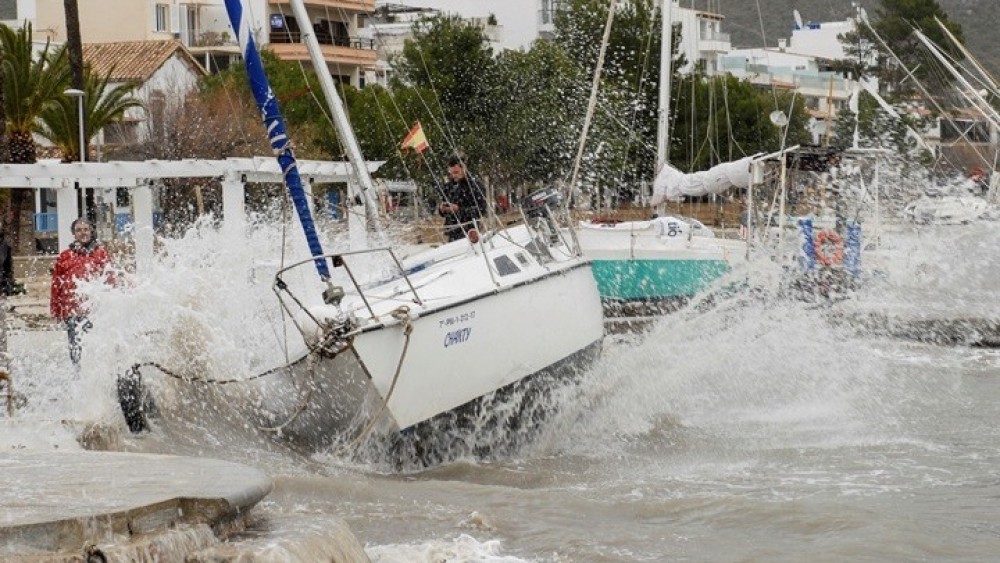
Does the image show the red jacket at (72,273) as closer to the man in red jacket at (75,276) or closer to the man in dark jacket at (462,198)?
the man in red jacket at (75,276)

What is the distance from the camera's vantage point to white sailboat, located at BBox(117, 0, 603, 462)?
12.6 m

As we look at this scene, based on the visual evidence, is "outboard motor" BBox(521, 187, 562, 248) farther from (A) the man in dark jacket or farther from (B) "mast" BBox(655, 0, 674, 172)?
(B) "mast" BBox(655, 0, 674, 172)

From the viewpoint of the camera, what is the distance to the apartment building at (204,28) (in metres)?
74.8

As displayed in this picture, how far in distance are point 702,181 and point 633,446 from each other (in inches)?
535

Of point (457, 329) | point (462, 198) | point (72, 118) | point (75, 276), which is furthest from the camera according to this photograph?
point (72, 118)

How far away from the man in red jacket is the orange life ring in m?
A: 12.1

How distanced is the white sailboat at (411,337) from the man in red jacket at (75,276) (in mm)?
1892

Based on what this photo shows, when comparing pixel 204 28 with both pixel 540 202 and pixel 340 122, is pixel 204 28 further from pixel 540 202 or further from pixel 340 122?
pixel 540 202

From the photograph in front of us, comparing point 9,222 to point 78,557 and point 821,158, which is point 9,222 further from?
point 78,557

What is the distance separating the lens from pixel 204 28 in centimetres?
7950

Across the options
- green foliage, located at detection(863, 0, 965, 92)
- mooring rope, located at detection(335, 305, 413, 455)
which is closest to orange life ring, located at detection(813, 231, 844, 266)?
mooring rope, located at detection(335, 305, 413, 455)

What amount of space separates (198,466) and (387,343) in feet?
12.1

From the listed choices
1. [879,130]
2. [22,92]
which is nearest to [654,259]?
[22,92]

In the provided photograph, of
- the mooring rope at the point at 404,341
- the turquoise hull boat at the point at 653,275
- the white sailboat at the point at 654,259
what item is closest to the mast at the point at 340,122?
the mooring rope at the point at 404,341
